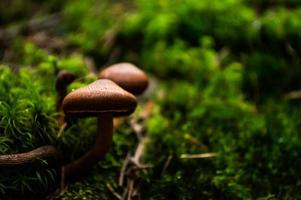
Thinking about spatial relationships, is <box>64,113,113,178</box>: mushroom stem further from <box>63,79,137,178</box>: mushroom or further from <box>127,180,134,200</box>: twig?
<box>127,180,134,200</box>: twig

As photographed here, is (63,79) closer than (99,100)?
No

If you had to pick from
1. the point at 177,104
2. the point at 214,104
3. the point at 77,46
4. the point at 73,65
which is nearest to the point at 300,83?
the point at 214,104

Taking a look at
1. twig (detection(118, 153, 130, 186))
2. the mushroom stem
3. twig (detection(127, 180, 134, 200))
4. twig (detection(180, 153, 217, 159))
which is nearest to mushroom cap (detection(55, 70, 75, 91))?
the mushroom stem

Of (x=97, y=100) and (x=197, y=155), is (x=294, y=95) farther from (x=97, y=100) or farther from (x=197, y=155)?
(x=97, y=100)

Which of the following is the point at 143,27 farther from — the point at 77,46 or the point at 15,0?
the point at 15,0

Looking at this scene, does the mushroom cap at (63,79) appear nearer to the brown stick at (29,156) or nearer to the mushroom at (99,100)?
the mushroom at (99,100)

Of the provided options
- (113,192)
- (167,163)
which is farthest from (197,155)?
(113,192)
